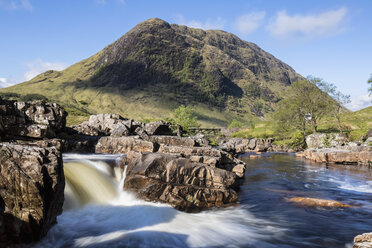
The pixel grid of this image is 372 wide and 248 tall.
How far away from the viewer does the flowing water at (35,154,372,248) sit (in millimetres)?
11836

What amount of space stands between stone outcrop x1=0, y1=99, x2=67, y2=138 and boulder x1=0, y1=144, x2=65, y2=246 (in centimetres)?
1702

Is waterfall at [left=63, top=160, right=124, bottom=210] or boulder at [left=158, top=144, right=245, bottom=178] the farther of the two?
boulder at [left=158, top=144, right=245, bottom=178]

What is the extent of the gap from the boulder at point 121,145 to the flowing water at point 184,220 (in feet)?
20.0

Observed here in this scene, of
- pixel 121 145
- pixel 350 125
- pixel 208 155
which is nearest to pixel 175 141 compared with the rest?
pixel 121 145

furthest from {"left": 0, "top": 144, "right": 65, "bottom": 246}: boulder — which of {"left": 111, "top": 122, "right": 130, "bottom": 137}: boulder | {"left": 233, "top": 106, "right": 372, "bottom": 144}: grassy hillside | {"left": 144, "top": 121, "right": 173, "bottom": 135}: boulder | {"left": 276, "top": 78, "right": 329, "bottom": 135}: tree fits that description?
{"left": 276, "top": 78, "right": 329, "bottom": 135}: tree

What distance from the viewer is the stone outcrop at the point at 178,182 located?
16.4 meters

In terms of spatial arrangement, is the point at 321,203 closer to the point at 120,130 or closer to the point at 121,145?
the point at 121,145

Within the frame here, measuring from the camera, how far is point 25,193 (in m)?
9.80

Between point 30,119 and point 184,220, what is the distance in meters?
→ 23.8

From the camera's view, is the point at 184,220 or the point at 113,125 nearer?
the point at 184,220

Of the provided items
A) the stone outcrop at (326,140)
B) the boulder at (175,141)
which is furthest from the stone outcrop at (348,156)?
the boulder at (175,141)

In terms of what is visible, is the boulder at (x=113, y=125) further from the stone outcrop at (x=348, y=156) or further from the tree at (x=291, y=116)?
the tree at (x=291, y=116)

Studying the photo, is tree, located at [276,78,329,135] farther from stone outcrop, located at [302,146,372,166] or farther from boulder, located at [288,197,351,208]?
boulder, located at [288,197,351,208]

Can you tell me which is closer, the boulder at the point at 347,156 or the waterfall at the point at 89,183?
the waterfall at the point at 89,183
